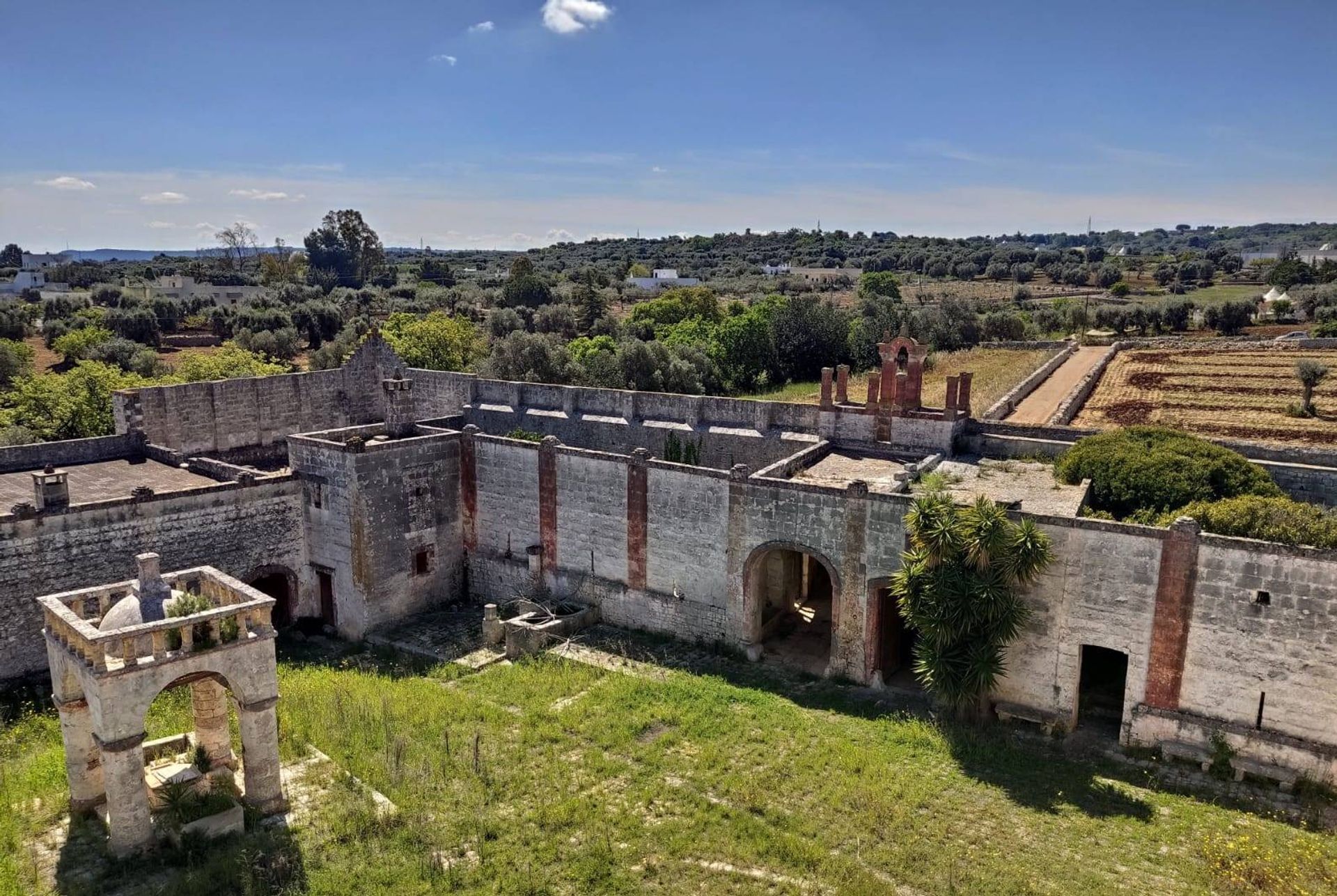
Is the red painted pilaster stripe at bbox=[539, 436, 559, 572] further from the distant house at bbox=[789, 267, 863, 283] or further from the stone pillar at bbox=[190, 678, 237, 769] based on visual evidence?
the distant house at bbox=[789, 267, 863, 283]

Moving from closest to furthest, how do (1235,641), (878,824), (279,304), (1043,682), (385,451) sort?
(878,824) < (1235,641) < (1043,682) < (385,451) < (279,304)

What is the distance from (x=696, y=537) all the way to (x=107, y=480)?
15.7 meters

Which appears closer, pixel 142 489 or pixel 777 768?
pixel 777 768

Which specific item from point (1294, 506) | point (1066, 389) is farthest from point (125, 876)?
point (1066, 389)

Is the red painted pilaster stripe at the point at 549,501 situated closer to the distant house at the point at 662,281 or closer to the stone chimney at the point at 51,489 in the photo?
the stone chimney at the point at 51,489

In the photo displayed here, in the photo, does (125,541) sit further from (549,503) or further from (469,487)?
(549,503)

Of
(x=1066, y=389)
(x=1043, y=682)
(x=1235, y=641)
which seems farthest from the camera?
(x=1066, y=389)

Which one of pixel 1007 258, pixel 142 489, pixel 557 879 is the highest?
pixel 1007 258

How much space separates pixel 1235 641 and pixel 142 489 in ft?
77.0

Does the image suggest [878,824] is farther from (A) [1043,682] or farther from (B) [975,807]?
(A) [1043,682]

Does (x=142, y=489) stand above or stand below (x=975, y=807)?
above

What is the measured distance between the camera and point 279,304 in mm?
76250

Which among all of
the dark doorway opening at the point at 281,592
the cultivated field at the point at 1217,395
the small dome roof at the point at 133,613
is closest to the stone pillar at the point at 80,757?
the small dome roof at the point at 133,613

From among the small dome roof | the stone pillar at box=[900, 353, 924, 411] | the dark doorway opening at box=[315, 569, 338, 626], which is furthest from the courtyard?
the stone pillar at box=[900, 353, 924, 411]
